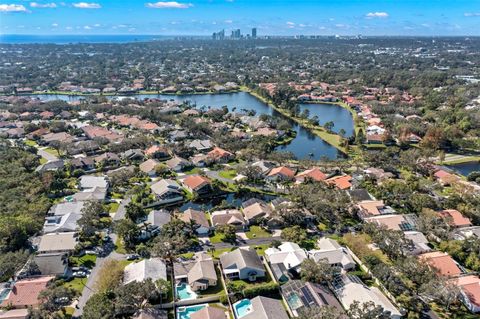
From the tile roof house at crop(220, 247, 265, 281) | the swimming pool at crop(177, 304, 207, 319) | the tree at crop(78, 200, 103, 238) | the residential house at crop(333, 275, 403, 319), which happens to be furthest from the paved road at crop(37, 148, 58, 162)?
the residential house at crop(333, 275, 403, 319)

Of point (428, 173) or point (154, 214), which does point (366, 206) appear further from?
point (154, 214)

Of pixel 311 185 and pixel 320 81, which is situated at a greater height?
pixel 320 81

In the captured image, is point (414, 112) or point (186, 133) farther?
point (414, 112)

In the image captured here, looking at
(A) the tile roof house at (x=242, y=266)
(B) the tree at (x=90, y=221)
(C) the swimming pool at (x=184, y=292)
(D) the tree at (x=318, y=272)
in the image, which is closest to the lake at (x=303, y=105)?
(A) the tile roof house at (x=242, y=266)

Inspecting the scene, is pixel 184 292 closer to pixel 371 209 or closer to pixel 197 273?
pixel 197 273

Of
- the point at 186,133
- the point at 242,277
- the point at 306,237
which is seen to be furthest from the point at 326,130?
the point at 242,277

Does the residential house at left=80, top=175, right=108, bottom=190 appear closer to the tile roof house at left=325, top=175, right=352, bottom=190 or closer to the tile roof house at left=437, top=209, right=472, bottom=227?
the tile roof house at left=325, top=175, right=352, bottom=190

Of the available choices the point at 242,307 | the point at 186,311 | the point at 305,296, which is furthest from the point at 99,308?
the point at 305,296
